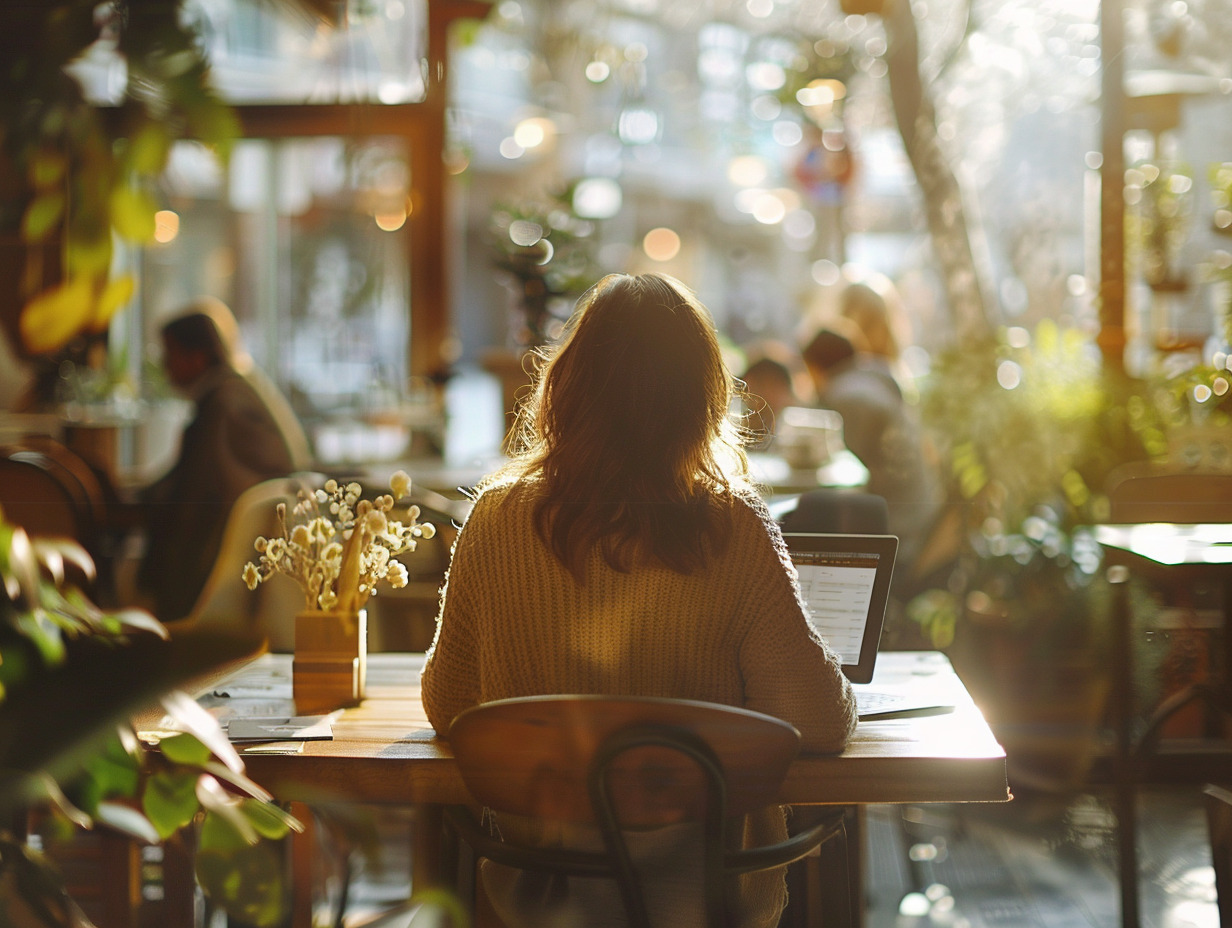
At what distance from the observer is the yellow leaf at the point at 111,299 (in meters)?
0.49

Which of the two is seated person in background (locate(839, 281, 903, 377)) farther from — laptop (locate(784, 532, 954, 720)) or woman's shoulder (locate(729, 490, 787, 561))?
woman's shoulder (locate(729, 490, 787, 561))

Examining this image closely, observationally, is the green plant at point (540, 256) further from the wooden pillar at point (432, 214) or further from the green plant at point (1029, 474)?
the wooden pillar at point (432, 214)

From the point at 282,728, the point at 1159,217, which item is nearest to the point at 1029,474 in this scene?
the point at 1159,217

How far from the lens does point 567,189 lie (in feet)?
13.1

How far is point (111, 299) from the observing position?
0.50m

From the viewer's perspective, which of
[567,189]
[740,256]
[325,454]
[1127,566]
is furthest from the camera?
[740,256]

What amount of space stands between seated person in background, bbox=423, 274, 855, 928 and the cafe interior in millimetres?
118

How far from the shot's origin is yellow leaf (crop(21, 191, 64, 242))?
521 millimetres

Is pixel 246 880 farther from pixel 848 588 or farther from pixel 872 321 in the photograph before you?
pixel 872 321

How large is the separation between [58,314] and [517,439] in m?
1.37

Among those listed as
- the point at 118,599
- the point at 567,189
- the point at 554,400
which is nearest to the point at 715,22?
the point at 567,189

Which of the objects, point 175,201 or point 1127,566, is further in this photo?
point 1127,566

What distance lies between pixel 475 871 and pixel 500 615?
1.40 feet

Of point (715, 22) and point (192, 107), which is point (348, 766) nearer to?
point (192, 107)
